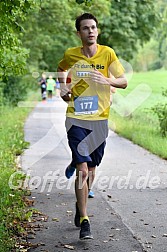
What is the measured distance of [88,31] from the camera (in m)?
6.29

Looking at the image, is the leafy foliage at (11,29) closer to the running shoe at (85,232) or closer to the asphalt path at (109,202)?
the asphalt path at (109,202)

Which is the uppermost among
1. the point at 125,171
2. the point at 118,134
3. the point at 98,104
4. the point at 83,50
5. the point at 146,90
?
the point at 83,50

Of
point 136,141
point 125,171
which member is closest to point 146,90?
point 125,171

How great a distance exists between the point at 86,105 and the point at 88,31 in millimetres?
760

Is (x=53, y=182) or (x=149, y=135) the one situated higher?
(x=53, y=182)

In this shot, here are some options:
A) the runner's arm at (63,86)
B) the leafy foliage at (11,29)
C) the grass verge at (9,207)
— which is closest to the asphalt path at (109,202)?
the grass verge at (9,207)

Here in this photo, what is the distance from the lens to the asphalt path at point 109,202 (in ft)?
19.9

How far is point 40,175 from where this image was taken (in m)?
10.1

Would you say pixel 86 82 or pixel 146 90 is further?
pixel 146 90

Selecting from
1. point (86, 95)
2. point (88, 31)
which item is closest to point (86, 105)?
point (86, 95)

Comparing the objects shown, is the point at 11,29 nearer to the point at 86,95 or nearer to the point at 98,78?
the point at 86,95

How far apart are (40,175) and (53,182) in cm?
58

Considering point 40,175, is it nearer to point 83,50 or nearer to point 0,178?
point 0,178

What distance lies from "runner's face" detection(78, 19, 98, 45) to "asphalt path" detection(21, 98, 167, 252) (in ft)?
6.57
